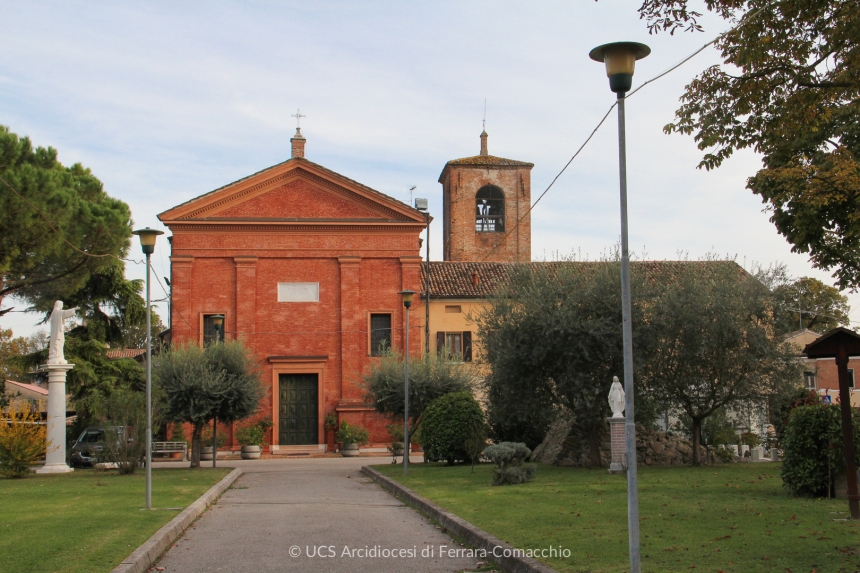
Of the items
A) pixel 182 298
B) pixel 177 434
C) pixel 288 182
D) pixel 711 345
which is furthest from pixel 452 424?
pixel 288 182

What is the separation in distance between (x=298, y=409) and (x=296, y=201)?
8506 mm

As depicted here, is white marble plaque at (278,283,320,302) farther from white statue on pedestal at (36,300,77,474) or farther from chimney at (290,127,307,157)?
white statue on pedestal at (36,300,77,474)

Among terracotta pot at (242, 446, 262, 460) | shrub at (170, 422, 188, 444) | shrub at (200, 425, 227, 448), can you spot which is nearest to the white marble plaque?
shrub at (200, 425, 227, 448)

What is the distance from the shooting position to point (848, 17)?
30.8 ft

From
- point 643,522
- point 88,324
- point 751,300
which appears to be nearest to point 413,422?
point 751,300

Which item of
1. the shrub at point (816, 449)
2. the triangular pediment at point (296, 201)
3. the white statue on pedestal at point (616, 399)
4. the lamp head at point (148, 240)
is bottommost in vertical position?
the shrub at point (816, 449)

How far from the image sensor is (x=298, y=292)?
1379 inches

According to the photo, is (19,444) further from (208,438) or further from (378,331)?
(378,331)

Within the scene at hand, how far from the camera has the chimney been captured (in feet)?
126

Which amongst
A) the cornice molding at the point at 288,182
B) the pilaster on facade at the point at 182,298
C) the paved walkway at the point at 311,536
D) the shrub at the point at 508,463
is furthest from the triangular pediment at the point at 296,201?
the shrub at the point at 508,463

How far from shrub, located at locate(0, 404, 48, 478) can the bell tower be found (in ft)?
86.3

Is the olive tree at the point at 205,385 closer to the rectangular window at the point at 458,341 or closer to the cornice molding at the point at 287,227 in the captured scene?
the cornice molding at the point at 287,227

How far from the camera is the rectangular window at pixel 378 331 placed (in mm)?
34938

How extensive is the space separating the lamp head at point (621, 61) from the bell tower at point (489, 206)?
37.4 metres
